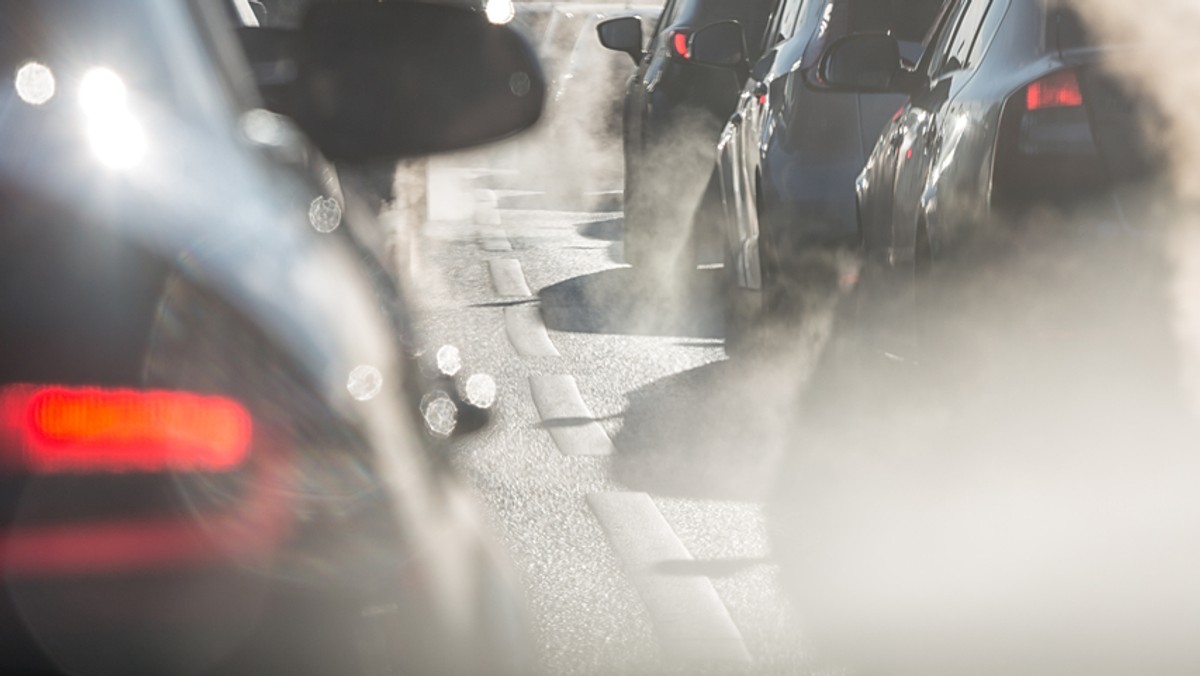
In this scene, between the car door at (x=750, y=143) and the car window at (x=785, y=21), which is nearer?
the car door at (x=750, y=143)

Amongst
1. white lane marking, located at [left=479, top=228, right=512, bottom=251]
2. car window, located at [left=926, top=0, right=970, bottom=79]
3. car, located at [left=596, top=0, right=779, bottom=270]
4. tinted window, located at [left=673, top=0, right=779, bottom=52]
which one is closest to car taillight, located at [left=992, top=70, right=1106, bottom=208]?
car window, located at [left=926, top=0, right=970, bottom=79]

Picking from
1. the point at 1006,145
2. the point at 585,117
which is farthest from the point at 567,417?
the point at 585,117

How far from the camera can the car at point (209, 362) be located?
1.98 m

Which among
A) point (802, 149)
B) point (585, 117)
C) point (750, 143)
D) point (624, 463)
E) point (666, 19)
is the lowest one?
point (585, 117)

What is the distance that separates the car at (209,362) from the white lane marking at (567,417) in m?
4.93

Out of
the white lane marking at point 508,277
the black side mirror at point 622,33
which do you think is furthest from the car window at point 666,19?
the white lane marking at point 508,277

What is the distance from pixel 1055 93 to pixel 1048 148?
0.47 ft

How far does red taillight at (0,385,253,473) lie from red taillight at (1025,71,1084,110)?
3.27 m

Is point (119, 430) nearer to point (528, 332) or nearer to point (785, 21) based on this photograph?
point (785, 21)

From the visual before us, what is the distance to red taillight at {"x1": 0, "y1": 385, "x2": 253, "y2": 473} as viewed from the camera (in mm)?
1919

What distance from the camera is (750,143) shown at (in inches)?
370

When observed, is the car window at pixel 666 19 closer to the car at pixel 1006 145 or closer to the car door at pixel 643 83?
the car door at pixel 643 83

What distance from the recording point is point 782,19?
9.96m

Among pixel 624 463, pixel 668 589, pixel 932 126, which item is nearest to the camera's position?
pixel 668 589
